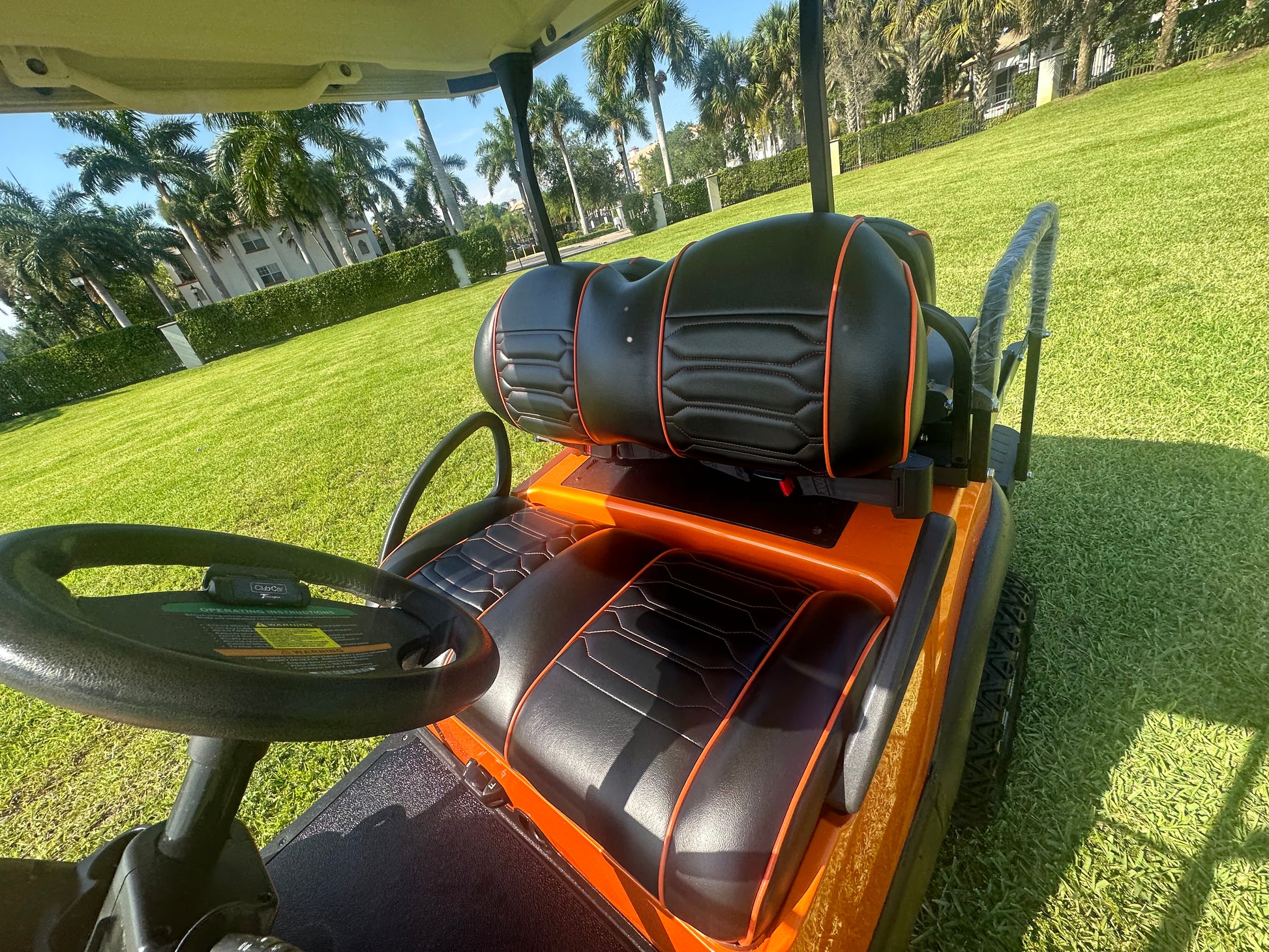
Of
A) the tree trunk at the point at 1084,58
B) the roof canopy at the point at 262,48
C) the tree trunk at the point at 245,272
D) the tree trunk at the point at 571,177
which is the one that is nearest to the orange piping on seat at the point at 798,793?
the roof canopy at the point at 262,48

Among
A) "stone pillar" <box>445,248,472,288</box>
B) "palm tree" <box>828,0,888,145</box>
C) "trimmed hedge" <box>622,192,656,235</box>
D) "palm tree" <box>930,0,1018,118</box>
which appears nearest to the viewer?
"stone pillar" <box>445,248,472,288</box>

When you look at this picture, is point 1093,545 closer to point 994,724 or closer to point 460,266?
point 994,724

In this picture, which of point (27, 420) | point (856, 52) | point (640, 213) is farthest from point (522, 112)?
point (856, 52)

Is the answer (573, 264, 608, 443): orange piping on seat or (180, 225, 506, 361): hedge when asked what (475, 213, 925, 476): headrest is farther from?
(180, 225, 506, 361): hedge

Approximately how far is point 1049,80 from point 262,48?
20485 millimetres

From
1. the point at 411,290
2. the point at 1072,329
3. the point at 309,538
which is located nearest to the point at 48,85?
the point at 309,538

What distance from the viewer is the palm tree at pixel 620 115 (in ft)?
63.0

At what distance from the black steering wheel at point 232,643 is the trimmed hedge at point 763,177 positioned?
2020 cm

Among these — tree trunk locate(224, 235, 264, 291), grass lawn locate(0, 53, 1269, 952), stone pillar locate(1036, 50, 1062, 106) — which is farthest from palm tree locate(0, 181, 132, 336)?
stone pillar locate(1036, 50, 1062, 106)

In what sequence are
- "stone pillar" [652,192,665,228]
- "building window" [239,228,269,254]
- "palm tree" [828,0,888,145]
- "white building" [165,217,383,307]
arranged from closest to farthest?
"stone pillar" [652,192,665,228]
"palm tree" [828,0,888,145]
"white building" [165,217,383,307]
"building window" [239,228,269,254]

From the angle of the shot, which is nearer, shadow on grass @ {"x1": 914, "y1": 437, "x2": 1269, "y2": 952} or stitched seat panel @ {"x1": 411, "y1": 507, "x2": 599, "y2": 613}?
shadow on grass @ {"x1": 914, "y1": 437, "x2": 1269, "y2": 952}

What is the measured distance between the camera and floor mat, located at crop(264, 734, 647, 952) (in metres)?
1.23

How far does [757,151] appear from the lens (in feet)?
95.2

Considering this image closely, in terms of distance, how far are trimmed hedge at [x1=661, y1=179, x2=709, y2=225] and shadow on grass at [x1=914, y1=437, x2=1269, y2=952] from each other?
1804cm
